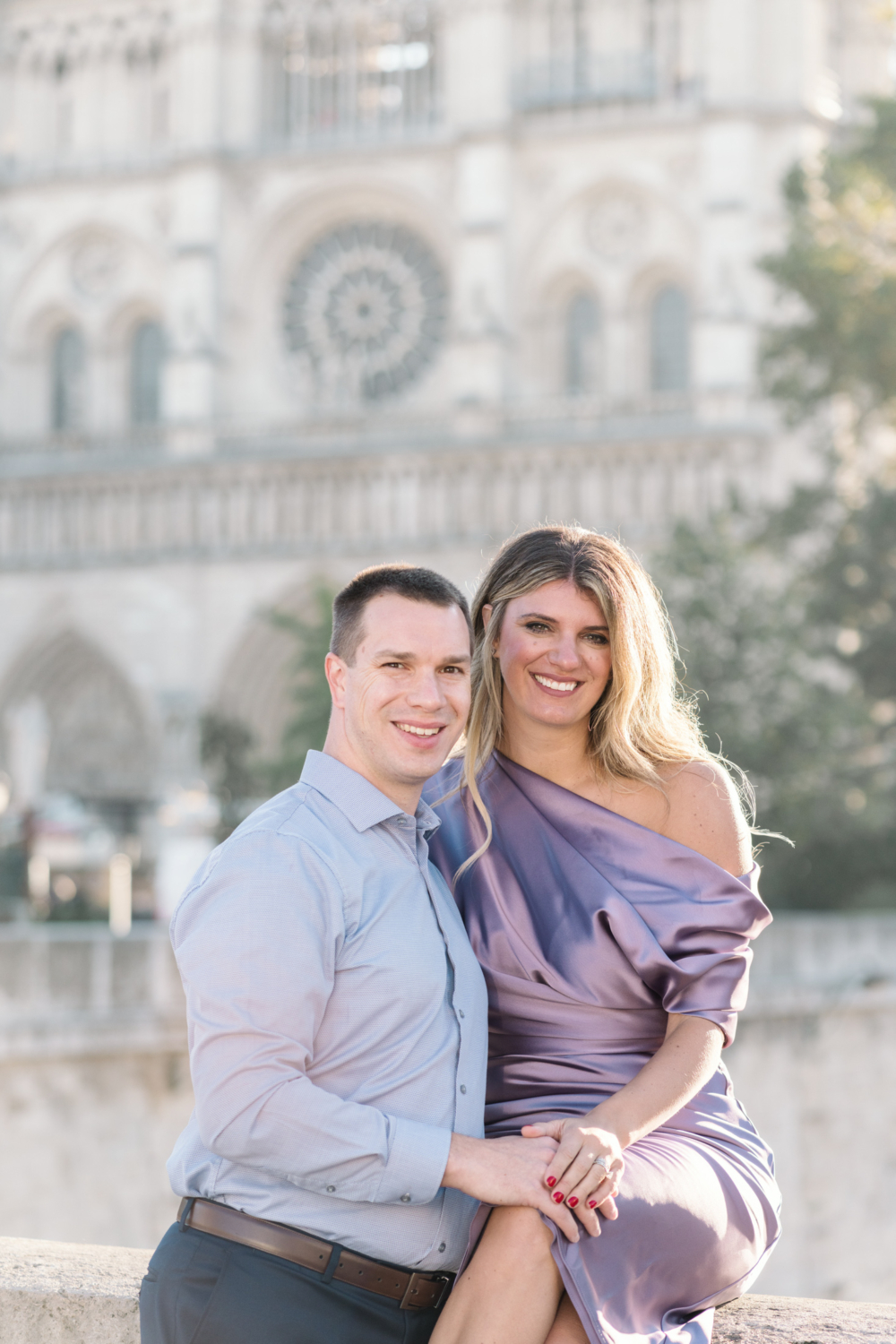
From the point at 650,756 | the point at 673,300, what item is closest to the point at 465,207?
the point at 673,300

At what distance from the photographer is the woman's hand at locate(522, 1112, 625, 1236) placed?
241 cm

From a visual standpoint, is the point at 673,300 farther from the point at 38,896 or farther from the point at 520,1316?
the point at 520,1316

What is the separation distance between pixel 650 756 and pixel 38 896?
13.9 meters

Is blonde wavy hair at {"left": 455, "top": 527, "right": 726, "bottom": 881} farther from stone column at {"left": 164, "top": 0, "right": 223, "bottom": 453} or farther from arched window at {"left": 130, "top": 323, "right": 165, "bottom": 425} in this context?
arched window at {"left": 130, "top": 323, "right": 165, "bottom": 425}

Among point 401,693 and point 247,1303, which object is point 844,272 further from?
point 247,1303

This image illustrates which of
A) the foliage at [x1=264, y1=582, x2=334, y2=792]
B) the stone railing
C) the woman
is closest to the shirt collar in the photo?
the woman

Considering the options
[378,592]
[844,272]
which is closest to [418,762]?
[378,592]

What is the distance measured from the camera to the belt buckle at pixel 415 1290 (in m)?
2.51

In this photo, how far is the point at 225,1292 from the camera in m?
2.43

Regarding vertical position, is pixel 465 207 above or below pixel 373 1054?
above

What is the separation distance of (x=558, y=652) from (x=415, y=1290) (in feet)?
3.19

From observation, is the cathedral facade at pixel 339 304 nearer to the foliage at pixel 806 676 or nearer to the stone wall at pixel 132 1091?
the foliage at pixel 806 676

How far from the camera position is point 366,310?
27078mm

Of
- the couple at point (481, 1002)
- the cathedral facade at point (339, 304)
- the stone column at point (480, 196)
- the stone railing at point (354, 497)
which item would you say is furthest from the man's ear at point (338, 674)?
the stone column at point (480, 196)
